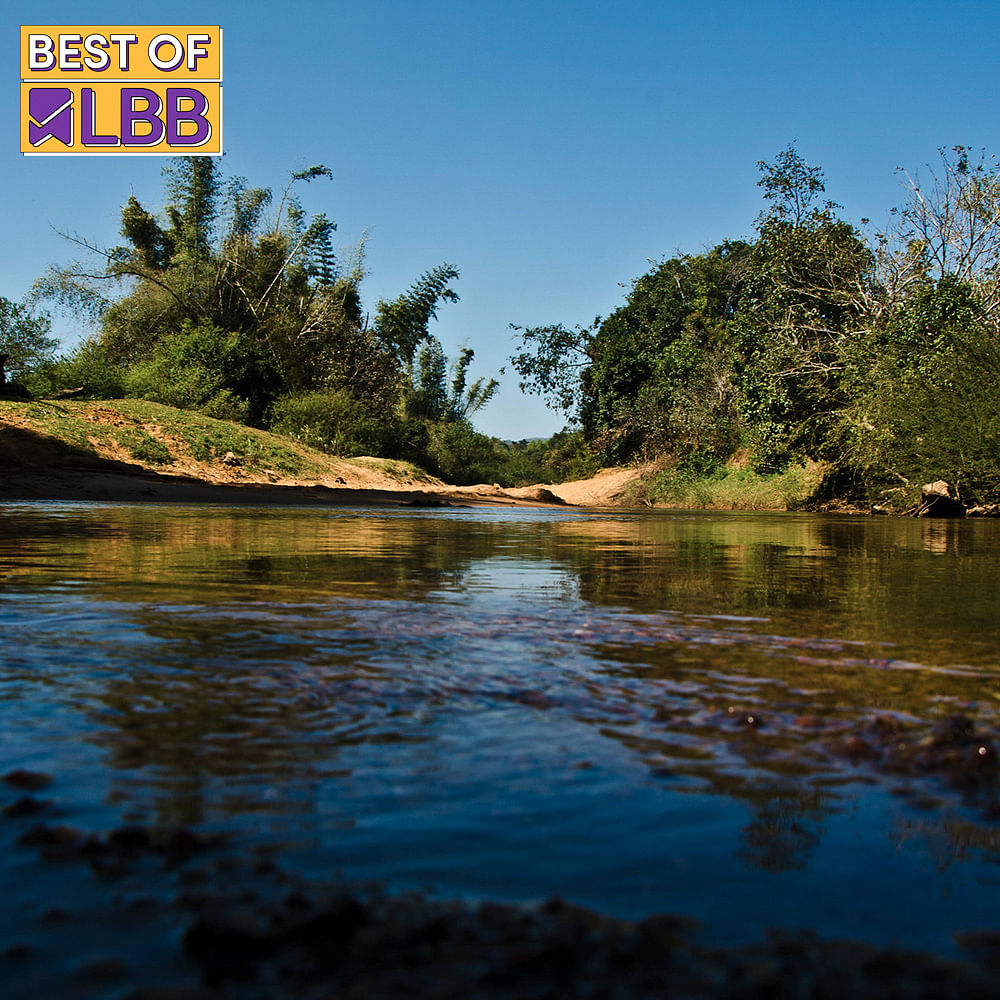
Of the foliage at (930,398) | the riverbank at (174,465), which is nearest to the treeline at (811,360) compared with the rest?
the foliage at (930,398)

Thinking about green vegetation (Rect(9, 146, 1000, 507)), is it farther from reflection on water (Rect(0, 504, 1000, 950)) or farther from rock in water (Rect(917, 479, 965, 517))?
reflection on water (Rect(0, 504, 1000, 950))

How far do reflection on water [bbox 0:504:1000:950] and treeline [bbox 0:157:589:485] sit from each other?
25.2 m

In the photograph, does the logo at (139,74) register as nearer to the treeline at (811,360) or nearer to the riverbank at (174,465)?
the riverbank at (174,465)

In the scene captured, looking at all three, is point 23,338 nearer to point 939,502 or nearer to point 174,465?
point 174,465

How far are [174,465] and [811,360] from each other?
57.1 ft

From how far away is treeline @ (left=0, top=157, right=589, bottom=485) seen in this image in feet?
91.7

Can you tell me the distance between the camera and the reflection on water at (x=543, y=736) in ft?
3.11

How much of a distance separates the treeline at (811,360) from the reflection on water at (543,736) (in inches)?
614

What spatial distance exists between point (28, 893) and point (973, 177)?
27562mm

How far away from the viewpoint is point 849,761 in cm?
135

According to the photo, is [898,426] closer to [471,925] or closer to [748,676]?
[748,676]

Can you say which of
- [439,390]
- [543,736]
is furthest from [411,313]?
[543,736]

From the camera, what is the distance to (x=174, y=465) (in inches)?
804

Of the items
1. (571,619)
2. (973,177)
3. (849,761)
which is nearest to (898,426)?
(973,177)
